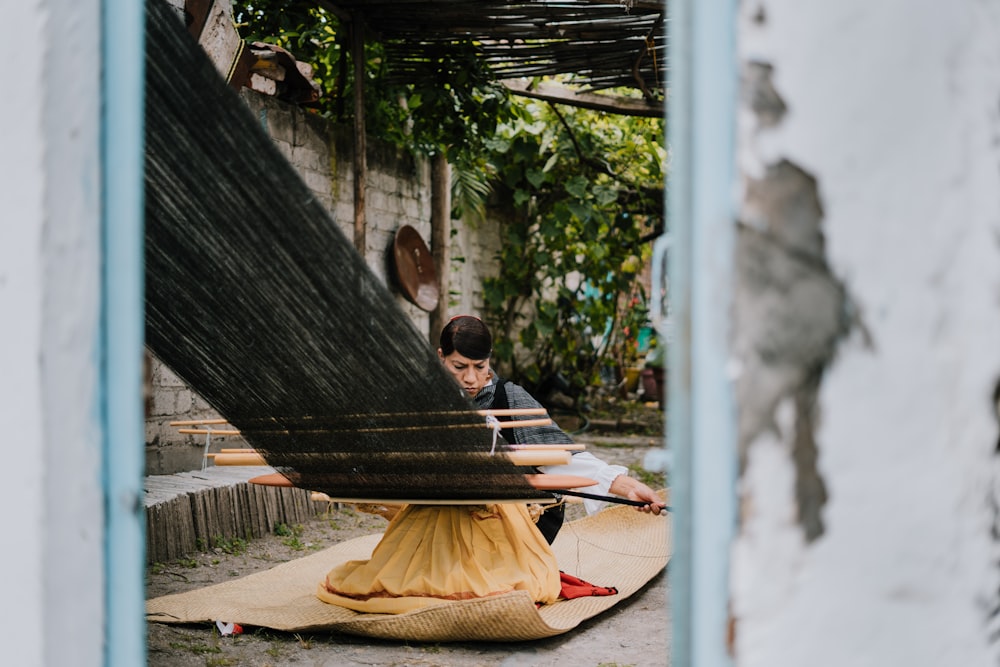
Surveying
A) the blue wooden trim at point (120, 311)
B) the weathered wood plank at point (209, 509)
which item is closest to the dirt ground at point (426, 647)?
the weathered wood plank at point (209, 509)

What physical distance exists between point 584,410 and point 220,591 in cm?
541

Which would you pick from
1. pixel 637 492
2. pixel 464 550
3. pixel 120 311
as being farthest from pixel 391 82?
pixel 120 311

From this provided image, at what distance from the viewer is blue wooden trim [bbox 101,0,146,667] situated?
3.50 ft

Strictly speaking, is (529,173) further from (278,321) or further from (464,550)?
(278,321)

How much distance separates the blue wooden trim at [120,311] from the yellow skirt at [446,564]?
1.71 m

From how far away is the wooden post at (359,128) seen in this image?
475 cm

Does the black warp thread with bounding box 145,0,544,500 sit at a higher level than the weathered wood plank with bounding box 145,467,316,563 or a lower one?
higher

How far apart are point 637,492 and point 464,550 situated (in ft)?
2.15

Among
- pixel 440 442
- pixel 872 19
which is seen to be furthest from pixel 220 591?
pixel 872 19

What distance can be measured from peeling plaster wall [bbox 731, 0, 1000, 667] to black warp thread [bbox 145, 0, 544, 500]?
929mm

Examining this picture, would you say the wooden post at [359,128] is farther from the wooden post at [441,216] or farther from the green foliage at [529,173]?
the wooden post at [441,216]

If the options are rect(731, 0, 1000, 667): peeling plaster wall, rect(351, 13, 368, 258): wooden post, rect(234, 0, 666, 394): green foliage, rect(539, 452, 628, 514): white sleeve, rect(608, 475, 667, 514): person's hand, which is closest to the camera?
rect(731, 0, 1000, 667): peeling plaster wall

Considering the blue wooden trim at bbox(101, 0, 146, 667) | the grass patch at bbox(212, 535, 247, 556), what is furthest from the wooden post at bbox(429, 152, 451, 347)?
the blue wooden trim at bbox(101, 0, 146, 667)

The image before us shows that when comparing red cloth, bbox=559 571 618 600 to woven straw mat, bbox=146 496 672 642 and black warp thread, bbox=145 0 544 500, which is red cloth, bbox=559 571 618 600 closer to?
woven straw mat, bbox=146 496 672 642
